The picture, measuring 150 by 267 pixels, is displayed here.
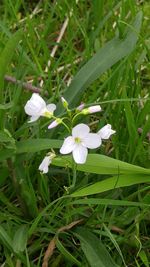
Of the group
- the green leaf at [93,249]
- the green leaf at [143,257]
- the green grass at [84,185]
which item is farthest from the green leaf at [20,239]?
the green leaf at [143,257]

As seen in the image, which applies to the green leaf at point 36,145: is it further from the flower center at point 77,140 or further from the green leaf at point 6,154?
the flower center at point 77,140

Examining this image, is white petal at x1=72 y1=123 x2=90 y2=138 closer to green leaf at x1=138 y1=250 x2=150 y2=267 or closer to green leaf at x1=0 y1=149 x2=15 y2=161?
green leaf at x1=0 y1=149 x2=15 y2=161

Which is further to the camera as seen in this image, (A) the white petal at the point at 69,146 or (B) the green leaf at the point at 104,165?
(B) the green leaf at the point at 104,165

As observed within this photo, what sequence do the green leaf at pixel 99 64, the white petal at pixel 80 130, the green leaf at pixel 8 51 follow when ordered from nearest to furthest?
the white petal at pixel 80 130 → the green leaf at pixel 8 51 → the green leaf at pixel 99 64

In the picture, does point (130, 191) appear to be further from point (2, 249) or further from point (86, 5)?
point (86, 5)

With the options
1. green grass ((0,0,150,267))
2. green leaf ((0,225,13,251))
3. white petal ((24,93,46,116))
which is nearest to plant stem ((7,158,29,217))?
green grass ((0,0,150,267))
